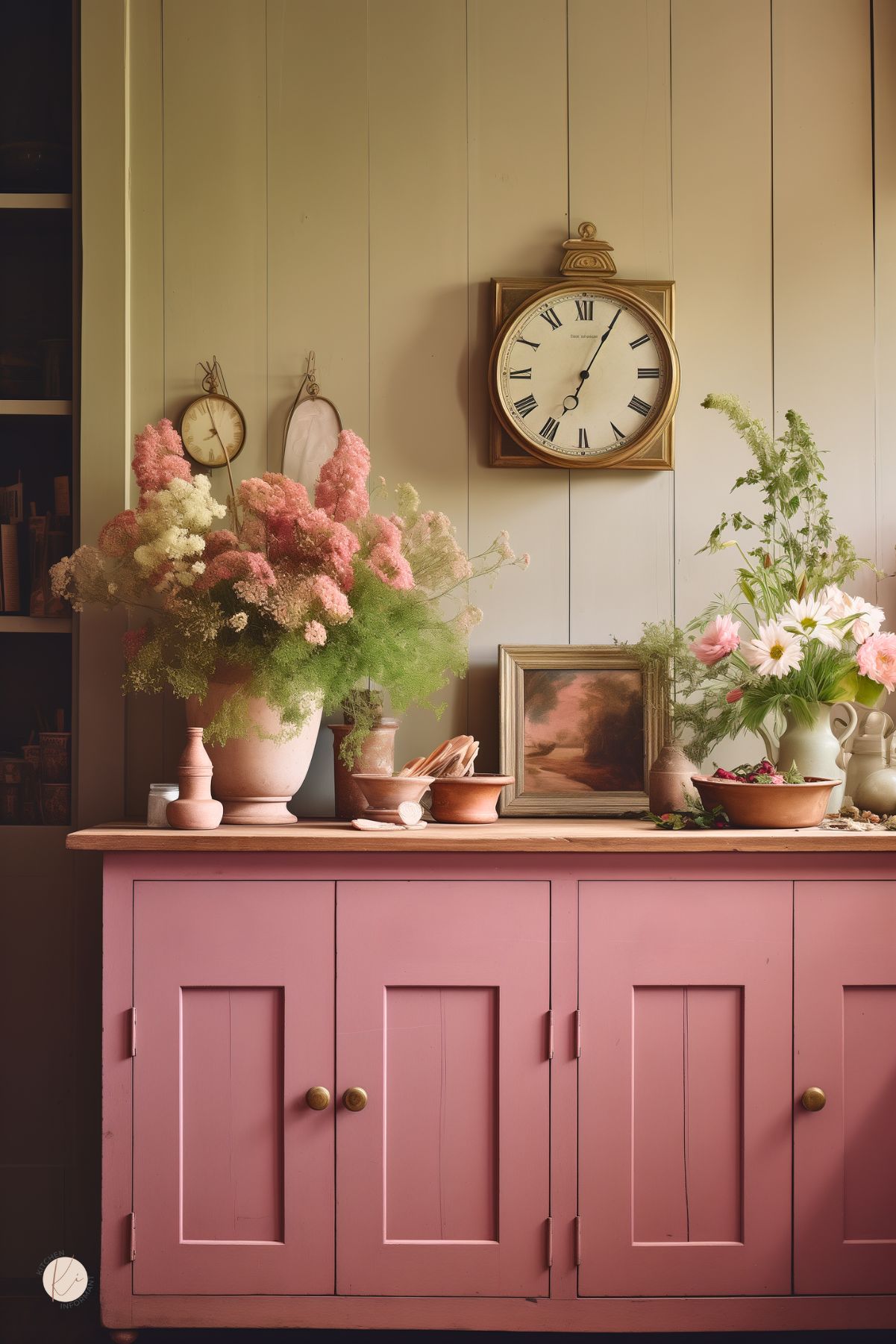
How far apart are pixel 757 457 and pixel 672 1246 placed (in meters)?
1.63

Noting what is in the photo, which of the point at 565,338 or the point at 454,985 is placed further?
the point at 565,338

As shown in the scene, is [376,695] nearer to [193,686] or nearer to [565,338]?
[193,686]

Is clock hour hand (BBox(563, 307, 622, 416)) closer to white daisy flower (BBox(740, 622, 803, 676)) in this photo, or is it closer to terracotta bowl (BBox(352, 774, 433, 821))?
white daisy flower (BBox(740, 622, 803, 676))

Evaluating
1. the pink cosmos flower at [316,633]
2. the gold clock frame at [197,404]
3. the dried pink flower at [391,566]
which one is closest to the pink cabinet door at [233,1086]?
the pink cosmos flower at [316,633]

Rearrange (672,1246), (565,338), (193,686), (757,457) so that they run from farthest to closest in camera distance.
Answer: (565,338)
(757,457)
(193,686)
(672,1246)

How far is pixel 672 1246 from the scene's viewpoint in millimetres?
1913

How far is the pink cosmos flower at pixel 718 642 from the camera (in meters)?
2.15

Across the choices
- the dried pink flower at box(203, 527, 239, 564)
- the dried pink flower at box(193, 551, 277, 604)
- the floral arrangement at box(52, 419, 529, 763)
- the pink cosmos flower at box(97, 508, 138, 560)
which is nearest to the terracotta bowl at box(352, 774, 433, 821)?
the floral arrangement at box(52, 419, 529, 763)

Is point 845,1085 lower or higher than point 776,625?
lower

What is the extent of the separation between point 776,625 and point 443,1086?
1147mm

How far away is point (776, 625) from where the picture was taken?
2129 mm

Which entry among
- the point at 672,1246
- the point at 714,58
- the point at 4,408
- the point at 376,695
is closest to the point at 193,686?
the point at 376,695

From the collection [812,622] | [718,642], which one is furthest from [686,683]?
[812,622]

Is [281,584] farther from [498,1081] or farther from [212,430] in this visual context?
[498,1081]
